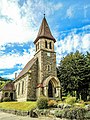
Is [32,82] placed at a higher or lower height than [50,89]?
higher

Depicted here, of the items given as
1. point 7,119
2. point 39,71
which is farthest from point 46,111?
point 39,71

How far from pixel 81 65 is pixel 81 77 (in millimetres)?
2840

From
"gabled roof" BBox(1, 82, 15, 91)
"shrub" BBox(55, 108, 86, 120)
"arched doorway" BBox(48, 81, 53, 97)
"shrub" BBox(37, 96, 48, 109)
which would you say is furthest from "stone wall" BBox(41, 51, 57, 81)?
"shrub" BBox(55, 108, 86, 120)

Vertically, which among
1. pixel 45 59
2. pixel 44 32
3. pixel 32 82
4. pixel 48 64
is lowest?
pixel 32 82

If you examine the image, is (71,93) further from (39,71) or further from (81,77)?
(39,71)

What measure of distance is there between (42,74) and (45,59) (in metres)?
3.48

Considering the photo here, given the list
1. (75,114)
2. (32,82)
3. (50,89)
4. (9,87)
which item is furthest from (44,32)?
(75,114)

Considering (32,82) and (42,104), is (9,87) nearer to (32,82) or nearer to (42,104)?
(32,82)

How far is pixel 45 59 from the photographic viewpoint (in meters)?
38.0

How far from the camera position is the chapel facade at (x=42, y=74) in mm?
35312

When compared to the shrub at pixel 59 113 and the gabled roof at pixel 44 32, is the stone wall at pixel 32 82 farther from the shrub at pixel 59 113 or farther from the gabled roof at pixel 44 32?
the shrub at pixel 59 113

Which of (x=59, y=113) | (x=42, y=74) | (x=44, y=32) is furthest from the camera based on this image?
(x=44, y=32)

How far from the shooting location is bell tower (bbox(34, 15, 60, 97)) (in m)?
36.0

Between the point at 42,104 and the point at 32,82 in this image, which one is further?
the point at 32,82
